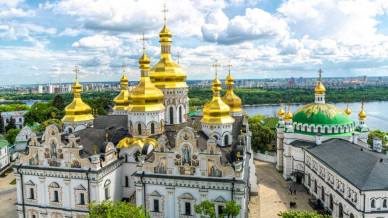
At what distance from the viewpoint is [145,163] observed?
52.5 ft

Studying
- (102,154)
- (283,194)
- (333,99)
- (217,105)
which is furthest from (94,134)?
(333,99)

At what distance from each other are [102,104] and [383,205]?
42456mm

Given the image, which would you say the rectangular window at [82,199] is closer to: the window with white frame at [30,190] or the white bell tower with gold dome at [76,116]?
the window with white frame at [30,190]

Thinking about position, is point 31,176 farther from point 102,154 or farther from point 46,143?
point 102,154

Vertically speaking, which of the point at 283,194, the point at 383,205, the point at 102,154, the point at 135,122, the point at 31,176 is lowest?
the point at 283,194

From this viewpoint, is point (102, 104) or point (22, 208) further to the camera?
point (102, 104)

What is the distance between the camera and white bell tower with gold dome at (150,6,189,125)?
21.4 metres

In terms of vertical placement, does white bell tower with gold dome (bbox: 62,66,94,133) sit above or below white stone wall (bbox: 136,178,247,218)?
above

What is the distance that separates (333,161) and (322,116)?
578cm

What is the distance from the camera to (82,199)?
1689 cm

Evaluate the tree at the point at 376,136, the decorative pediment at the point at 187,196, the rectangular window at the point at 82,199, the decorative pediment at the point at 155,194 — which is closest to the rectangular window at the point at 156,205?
the decorative pediment at the point at 155,194

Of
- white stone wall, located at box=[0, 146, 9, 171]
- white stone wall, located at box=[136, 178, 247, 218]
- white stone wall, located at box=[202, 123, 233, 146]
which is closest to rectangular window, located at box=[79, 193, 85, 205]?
white stone wall, located at box=[136, 178, 247, 218]

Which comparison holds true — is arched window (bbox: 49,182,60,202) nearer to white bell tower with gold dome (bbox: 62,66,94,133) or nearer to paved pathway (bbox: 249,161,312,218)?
white bell tower with gold dome (bbox: 62,66,94,133)

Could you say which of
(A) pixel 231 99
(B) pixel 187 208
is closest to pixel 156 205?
(B) pixel 187 208
